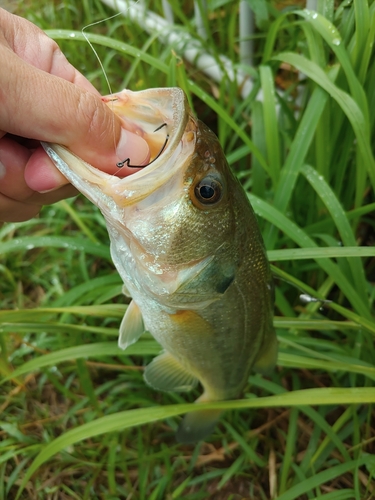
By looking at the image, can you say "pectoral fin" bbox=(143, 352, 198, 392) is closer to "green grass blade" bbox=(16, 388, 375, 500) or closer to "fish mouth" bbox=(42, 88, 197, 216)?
"green grass blade" bbox=(16, 388, 375, 500)

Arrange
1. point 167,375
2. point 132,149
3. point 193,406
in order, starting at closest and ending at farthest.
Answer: point 132,149, point 193,406, point 167,375

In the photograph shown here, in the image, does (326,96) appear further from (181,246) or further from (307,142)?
(181,246)

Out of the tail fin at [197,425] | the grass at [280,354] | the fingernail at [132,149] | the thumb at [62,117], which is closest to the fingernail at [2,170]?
the thumb at [62,117]

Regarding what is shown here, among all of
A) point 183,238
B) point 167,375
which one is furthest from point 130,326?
point 183,238

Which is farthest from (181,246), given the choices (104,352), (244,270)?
(104,352)

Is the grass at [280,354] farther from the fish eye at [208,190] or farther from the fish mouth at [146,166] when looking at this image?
the fish mouth at [146,166]

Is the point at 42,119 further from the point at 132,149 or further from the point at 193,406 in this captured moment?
the point at 193,406
